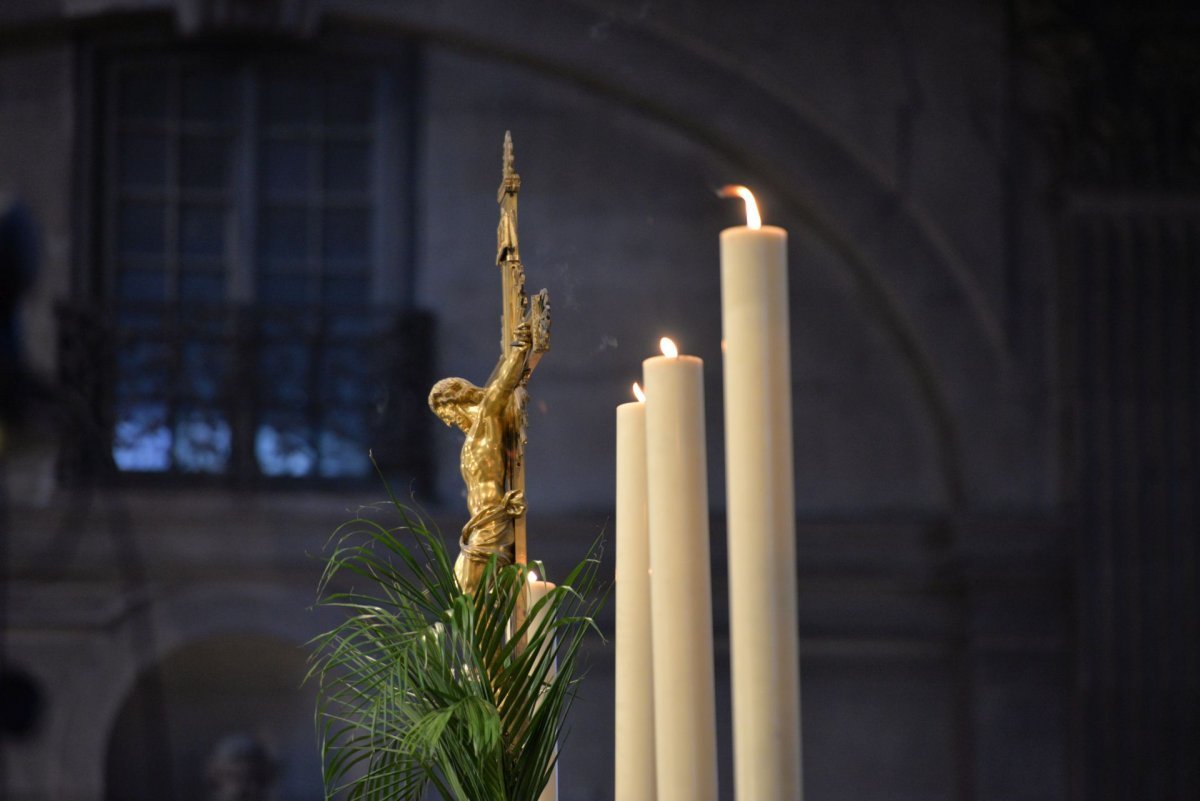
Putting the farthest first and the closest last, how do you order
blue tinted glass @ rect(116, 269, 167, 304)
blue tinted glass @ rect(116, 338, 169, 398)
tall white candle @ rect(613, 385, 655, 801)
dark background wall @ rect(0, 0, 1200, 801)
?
blue tinted glass @ rect(116, 269, 167, 304) < blue tinted glass @ rect(116, 338, 169, 398) < dark background wall @ rect(0, 0, 1200, 801) < tall white candle @ rect(613, 385, 655, 801)

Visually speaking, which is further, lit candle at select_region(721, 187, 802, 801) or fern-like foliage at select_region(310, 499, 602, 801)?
fern-like foliage at select_region(310, 499, 602, 801)

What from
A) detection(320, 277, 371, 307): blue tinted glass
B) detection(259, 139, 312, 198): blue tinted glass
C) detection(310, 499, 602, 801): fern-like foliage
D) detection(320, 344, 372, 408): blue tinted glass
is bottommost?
detection(310, 499, 602, 801): fern-like foliage

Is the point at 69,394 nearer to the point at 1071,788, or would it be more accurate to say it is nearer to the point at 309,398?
the point at 309,398

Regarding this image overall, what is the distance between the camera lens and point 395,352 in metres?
6.25

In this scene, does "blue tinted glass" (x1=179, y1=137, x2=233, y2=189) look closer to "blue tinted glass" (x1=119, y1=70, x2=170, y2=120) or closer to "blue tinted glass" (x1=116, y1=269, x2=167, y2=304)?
"blue tinted glass" (x1=119, y1=70, x2=170, y2=120)

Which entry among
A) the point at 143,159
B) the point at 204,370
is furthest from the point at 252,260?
the point at 143,159

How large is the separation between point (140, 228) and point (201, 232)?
235 mm

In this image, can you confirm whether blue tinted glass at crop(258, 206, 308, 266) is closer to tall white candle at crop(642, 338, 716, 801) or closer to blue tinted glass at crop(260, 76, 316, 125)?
blue tinted glass at crop(260, 76, 316, 125)

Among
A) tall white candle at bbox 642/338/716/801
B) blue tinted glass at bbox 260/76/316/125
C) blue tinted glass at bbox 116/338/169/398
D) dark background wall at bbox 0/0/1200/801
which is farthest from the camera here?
blue tinted glass at bbox 260/76/316/125

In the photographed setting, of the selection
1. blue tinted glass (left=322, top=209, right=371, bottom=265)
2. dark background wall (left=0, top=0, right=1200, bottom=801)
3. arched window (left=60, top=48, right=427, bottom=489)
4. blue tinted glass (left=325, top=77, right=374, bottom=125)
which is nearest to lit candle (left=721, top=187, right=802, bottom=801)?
dark background wall (left=0, top=0, right=1200, bottom=801)

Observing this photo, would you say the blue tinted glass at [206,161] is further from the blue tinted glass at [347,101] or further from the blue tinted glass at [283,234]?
the blue tinted glass at [347,101]

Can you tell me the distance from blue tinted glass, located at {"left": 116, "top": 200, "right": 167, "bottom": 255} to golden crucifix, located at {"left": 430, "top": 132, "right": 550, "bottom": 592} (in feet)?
17.1

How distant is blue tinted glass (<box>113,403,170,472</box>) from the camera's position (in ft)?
20.1

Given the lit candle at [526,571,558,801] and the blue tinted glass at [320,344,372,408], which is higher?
the blue tinted glass at [320,344,372,408]
